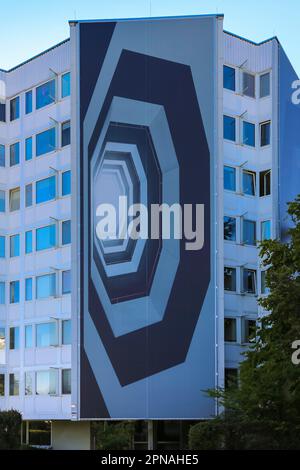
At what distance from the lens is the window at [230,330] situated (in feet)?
146

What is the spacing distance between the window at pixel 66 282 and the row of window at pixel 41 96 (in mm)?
9570

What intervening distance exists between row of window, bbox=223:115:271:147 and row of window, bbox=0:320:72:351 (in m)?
13.1

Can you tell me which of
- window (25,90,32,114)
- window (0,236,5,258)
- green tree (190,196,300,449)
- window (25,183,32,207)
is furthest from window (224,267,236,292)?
window (25,90,32,114)

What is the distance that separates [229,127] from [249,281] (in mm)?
8230

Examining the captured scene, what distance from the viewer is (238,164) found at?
4572cm

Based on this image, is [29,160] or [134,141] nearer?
[134,141]

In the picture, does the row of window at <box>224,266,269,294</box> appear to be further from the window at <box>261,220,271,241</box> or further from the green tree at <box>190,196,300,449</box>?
the green tree at <box>190,196,300,449</box>

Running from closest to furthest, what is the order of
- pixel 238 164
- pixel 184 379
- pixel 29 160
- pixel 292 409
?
1. pixel 292 409
2. pixel 184 379
3. pixel 238 164
4. pixel 29 160

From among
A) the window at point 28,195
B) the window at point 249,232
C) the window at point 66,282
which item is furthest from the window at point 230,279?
the window at point 28,195

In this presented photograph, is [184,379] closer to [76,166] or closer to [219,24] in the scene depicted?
[76,166]

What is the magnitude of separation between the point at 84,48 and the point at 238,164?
10.1 metres

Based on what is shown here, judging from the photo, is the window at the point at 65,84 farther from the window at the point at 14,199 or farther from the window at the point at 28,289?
the window at the point at 28,289

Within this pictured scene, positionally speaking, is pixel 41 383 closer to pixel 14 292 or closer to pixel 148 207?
pixel 14 292

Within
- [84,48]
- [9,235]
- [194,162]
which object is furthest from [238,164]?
[9,235]
